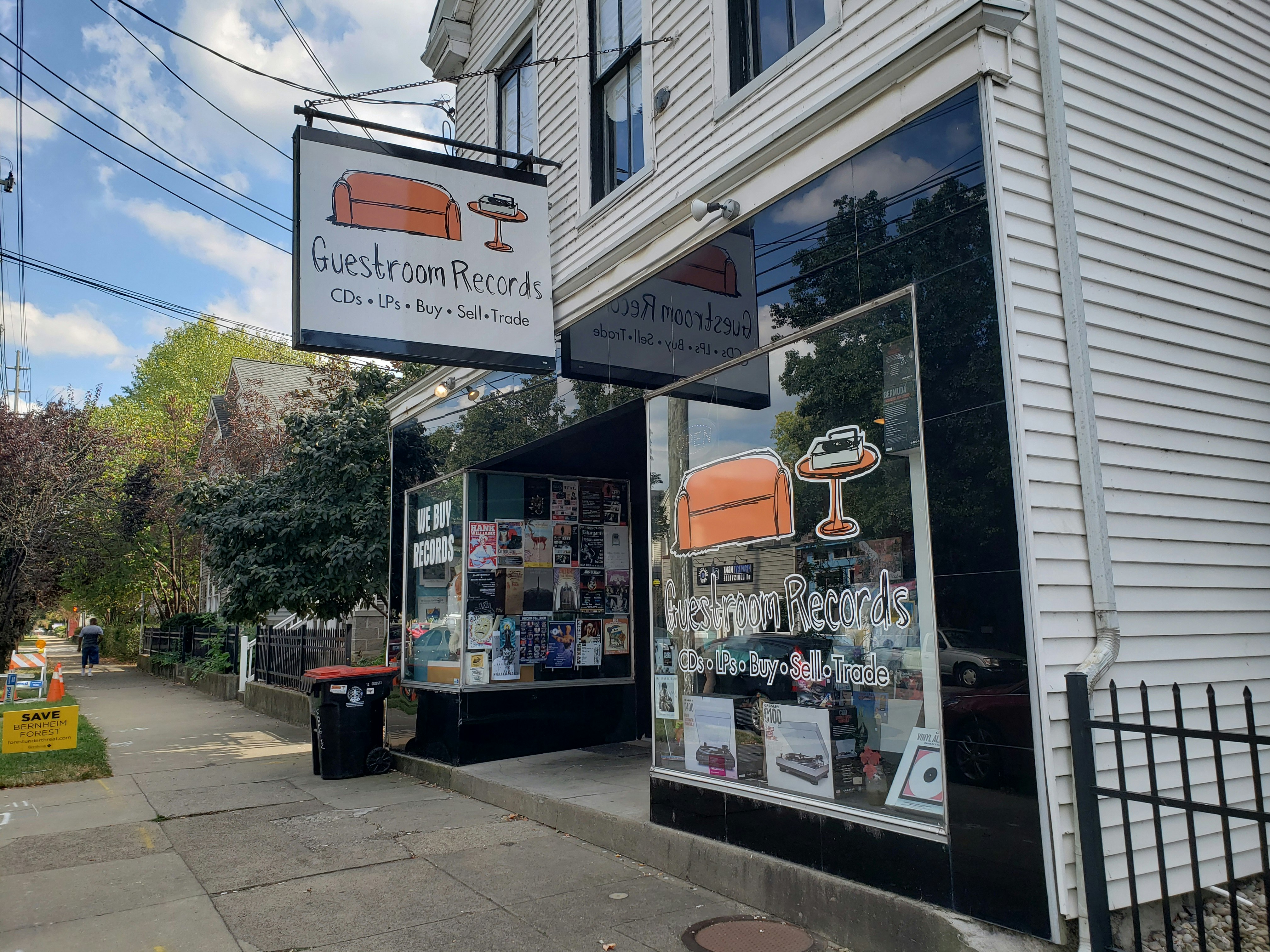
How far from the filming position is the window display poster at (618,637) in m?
9.98

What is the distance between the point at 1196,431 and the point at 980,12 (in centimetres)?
253

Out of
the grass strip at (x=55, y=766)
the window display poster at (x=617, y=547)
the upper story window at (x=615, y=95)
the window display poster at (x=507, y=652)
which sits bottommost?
the grass strip at (x=55, y=766)

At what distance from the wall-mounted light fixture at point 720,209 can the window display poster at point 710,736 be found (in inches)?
130

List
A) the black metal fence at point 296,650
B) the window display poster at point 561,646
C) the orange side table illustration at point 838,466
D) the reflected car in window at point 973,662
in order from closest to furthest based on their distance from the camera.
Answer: the reflected car in window at point 973,662, the orange side table illustration at point 838,466, the window display poster at point 561,646, the black metal fence at point 296,650

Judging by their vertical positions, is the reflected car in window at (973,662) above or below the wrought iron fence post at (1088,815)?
above

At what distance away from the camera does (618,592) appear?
10094mm

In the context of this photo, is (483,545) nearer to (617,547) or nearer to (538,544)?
(538,544)

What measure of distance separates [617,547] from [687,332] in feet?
13.1

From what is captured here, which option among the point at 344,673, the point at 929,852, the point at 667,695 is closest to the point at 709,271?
the point at 667,695

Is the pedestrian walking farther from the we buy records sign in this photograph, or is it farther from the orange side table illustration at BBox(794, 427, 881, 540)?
the orange side table illustration at BBox(794, 427, 881, 540)

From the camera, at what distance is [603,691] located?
10008mm

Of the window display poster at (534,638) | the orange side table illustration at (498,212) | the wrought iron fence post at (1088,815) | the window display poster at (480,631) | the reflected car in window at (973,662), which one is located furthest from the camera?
the window display poster at (534,638)

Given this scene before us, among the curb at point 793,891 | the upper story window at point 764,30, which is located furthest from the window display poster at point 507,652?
the upper story window at point 764,30

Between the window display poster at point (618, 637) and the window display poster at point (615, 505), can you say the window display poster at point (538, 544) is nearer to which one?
the window display poster at point (615, 505)
